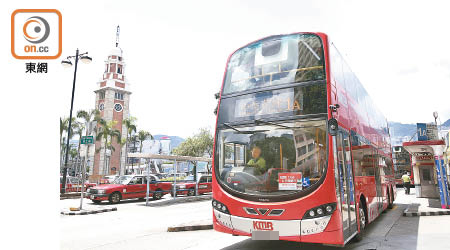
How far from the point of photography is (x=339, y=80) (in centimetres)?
649

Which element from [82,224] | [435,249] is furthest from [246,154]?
[82,224]

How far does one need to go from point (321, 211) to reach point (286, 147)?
119 centimetres

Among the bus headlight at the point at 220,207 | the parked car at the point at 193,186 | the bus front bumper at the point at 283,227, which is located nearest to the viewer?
the bus front bumper at the point at 283,227

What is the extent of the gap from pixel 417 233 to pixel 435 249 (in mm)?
1849

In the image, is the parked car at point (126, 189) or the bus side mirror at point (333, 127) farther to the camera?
the parked car at point (126, 189)

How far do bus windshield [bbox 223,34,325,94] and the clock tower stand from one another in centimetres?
5497

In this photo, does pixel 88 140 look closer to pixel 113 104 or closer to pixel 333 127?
pixel 333 127

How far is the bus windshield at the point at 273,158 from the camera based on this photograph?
5.31 metres

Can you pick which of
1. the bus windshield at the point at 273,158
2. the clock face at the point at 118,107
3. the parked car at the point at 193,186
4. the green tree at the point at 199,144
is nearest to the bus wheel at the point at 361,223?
the bus windshield at the point at 273,158

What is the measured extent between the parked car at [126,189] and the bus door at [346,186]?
44.8ft

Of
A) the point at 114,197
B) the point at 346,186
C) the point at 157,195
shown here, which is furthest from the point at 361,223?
the point at 157,195

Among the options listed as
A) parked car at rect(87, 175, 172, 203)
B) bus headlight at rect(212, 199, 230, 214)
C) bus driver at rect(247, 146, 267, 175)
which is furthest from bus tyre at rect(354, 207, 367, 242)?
parked car at rect(87, 175, 172, 203)

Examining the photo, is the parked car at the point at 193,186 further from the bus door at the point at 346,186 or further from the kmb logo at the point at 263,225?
the kmb logo at the point at 263,225

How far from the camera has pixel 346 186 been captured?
19.2ft
